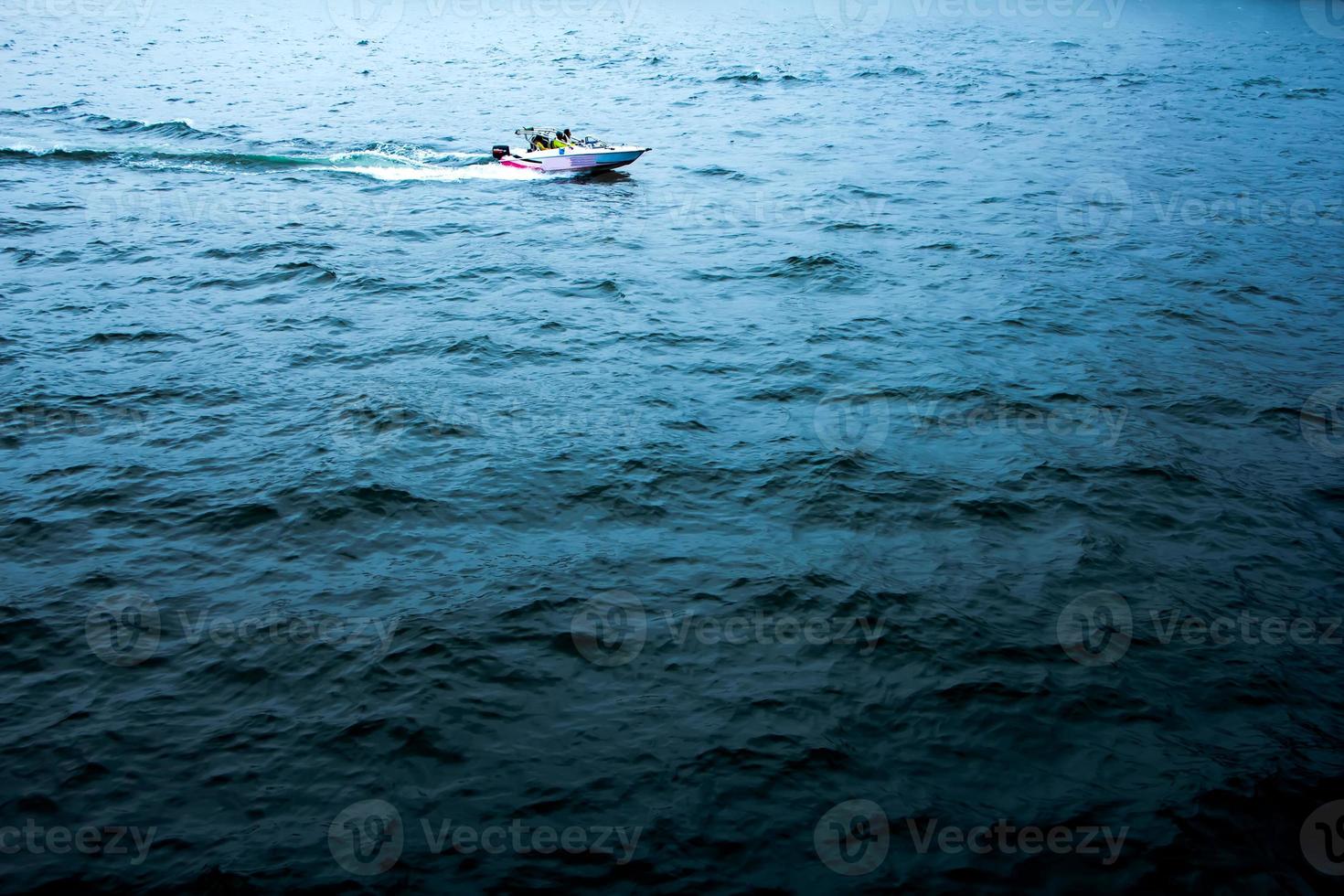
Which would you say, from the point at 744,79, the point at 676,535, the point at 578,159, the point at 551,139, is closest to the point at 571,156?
the point at 578,159

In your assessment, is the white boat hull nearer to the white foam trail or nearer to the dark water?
the white foam trail

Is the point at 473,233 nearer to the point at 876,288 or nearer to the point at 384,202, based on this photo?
the point at 384,202

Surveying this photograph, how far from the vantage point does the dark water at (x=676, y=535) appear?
10.7m

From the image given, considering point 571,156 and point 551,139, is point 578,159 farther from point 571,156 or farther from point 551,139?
point 551,139

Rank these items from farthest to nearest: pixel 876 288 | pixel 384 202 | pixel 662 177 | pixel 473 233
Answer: pixel 662 177 < pixel 384 202 < pixel 473 233 < pixel 876 288

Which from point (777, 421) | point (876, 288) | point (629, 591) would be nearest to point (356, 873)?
point (629, 591)

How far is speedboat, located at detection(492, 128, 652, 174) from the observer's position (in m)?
38.4

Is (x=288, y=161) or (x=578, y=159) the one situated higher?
(x=578, y=159)

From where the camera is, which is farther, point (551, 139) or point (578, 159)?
point (551, 139)

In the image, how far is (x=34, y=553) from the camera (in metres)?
15.5

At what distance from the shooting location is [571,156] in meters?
38.6

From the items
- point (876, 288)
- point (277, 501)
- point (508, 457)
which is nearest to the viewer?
point (277, 501)

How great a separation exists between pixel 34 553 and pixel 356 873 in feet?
31.1

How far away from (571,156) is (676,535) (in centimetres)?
2681
